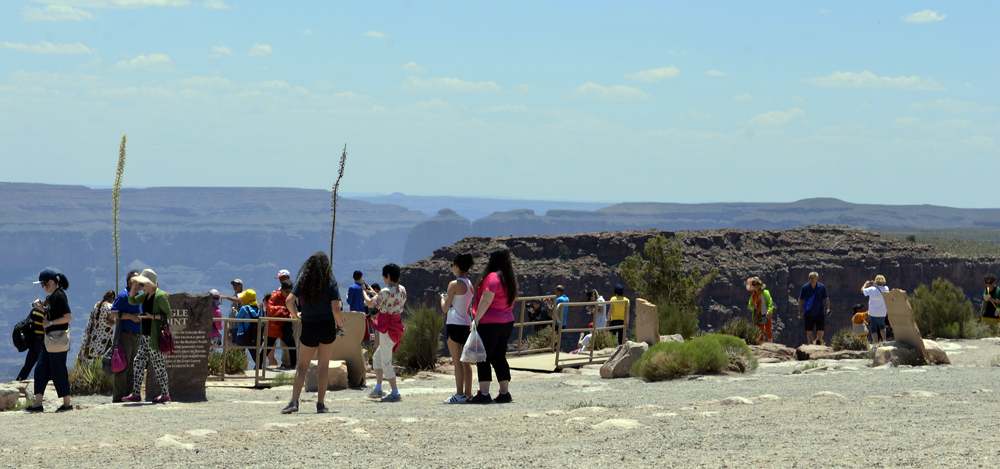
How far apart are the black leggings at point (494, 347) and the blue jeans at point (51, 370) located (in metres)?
4.09

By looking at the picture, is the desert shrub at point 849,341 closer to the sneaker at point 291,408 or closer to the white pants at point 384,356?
the white pants at point 384,356

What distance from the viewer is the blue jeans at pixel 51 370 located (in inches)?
350

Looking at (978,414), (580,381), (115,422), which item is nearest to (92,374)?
(115,422)

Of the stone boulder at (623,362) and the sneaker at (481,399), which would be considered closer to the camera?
the sneaker at (481,399)

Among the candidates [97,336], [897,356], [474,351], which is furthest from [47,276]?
[897,356]

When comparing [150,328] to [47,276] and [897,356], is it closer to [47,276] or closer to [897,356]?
[47,276]

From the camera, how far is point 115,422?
796 centimetres

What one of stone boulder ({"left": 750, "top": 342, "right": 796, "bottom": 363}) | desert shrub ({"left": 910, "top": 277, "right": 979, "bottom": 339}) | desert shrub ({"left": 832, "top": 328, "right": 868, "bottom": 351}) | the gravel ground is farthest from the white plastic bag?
desert shrub ({"left": 910, "top": 277, "right": 979, "bottom": 339})

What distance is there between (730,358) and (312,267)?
6.57m

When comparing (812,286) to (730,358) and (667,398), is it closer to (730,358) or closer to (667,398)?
(730,358)

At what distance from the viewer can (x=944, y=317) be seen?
18203 millimetres

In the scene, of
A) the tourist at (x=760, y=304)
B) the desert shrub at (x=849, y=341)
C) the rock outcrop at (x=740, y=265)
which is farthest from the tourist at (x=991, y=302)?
the rock outcrop at (x=740, y=265)

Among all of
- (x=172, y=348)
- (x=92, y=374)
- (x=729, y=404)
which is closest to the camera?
(x=729, y=404)

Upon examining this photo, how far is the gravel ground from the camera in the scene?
5688 millimetres
